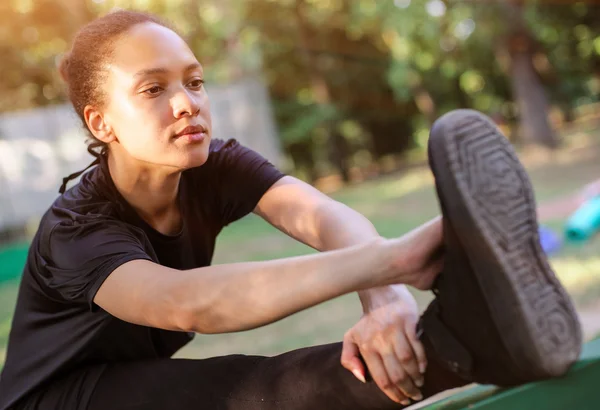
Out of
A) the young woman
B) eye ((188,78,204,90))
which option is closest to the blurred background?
the young woman

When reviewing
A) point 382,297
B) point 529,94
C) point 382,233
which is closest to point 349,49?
point 529,94

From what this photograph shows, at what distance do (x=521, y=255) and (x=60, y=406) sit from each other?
99 cm

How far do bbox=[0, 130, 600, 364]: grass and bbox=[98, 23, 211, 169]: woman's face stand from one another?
7.75 ft

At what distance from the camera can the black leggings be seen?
1209 millimetres

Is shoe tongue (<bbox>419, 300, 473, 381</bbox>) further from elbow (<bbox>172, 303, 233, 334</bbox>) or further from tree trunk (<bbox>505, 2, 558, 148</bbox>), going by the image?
tree trunk (<bbox>505, 2, 558, 148</bbox>)

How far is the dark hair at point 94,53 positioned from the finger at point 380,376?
0.79 m

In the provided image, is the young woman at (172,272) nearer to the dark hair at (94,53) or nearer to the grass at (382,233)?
the dark hair at (94,53)

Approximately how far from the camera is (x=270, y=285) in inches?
42.8

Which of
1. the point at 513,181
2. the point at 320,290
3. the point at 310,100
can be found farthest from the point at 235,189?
the point at 310,100

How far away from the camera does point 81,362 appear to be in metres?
1.50

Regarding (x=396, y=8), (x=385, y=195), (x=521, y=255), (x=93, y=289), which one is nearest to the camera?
(x=521, y=255)

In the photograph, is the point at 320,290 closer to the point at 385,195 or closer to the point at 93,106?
the point at 93,106

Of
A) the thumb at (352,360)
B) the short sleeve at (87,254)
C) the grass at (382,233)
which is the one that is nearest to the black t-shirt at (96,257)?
the short sleeve at (87,254)

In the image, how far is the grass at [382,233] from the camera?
3900mm
